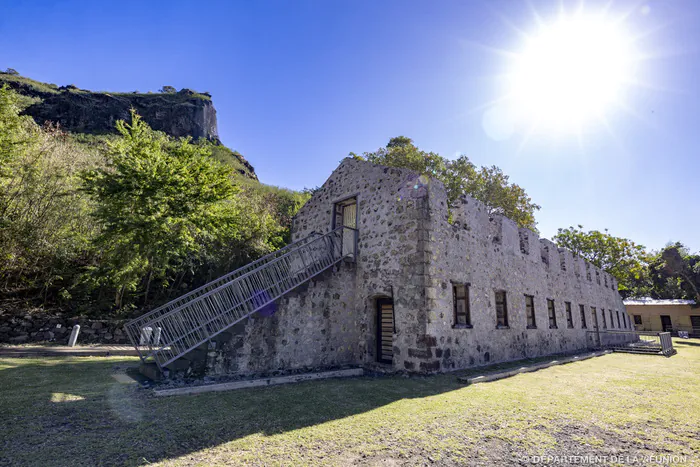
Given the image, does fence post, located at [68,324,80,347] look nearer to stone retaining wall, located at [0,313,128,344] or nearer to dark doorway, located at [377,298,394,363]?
stone retaining wall, located at [0,313,128,344]

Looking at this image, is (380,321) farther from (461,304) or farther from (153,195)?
(153,195)

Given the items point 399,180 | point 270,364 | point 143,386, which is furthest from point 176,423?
point 399,180

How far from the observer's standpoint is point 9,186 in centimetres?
1195

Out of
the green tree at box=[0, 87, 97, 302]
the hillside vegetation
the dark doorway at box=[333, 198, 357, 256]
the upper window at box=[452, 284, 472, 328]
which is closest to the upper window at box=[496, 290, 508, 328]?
the upper window at box=[452, 284, 472, 328]

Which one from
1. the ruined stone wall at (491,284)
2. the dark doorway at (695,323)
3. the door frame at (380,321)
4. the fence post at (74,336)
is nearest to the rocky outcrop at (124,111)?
the fence post at (74,336)

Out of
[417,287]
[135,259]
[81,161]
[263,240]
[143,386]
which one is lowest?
[143,386]

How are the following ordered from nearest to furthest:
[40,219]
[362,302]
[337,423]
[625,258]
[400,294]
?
[337,423] < [400,294] < [362,302] < [40,219] < [625,258]

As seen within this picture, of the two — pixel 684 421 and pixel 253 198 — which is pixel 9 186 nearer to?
pixel 253 198

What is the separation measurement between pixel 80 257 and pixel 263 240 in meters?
8.43

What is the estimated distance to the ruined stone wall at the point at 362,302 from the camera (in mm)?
7793

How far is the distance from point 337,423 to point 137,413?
2.90 meters

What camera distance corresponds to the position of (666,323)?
110ft

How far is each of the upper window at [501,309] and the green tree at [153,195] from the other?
10.3 m

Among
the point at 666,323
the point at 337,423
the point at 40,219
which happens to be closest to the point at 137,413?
the point at 337,423
